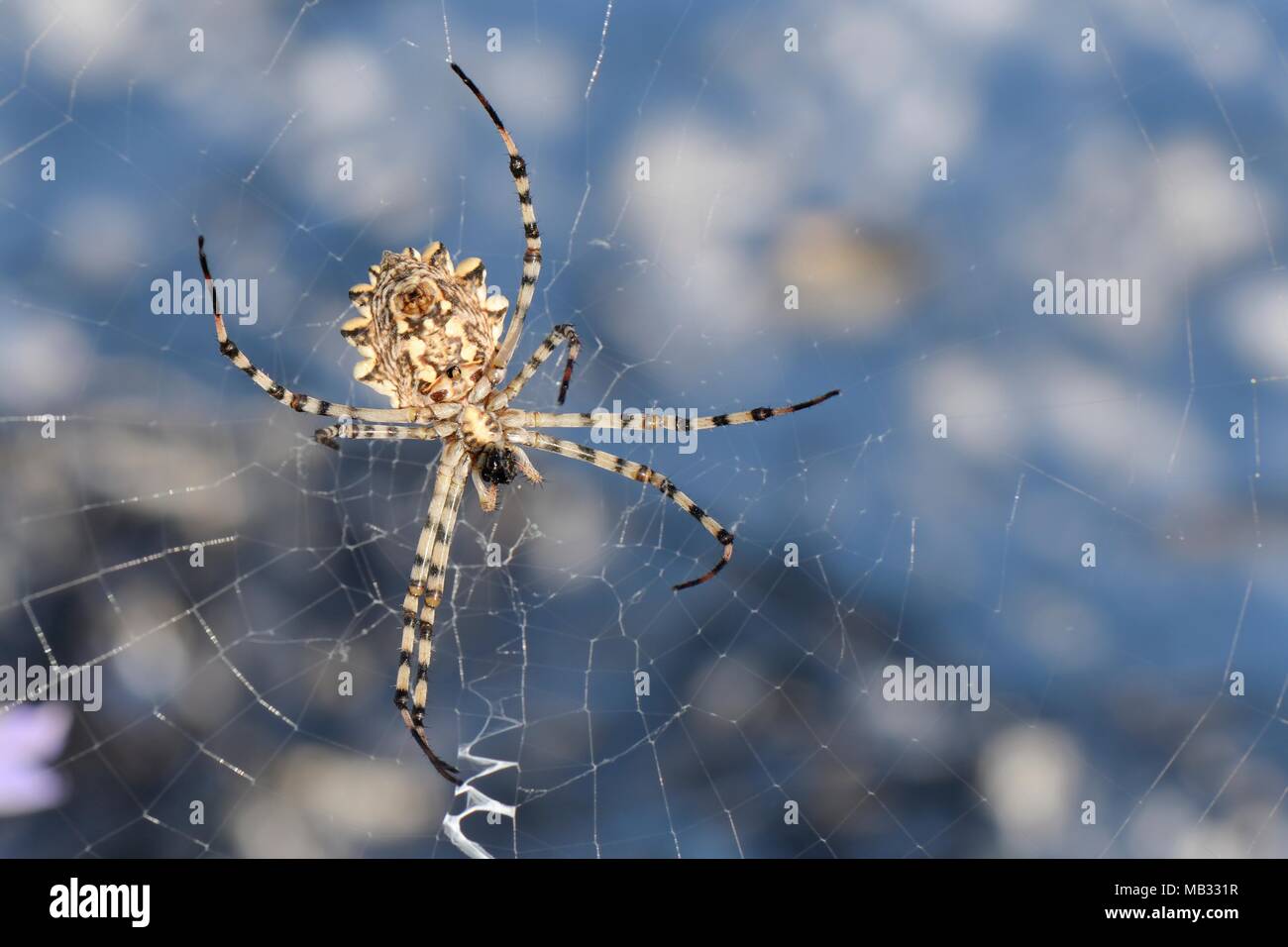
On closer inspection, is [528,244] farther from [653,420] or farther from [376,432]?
[376,432]

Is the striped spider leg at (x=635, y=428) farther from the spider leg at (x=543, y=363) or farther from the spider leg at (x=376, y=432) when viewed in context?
the spider leg at (x=376, y=432)

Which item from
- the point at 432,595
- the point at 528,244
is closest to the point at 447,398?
the point at 528,244

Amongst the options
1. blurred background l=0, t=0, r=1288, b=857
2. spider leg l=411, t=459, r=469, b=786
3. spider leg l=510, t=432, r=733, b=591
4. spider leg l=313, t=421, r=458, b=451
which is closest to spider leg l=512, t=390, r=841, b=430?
spider leg l=510, t=432, r=733, b=591

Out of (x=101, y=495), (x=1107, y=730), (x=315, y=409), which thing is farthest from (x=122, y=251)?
(x=1107, y=730)

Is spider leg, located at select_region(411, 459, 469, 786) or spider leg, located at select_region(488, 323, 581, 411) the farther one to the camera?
spider leg, located at select_region(411, 459, 469, 786)

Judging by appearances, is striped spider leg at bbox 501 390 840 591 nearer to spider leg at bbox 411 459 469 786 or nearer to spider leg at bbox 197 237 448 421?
spider leg at bbox 411 459 469 786

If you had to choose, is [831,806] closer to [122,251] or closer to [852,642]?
[852,642]
